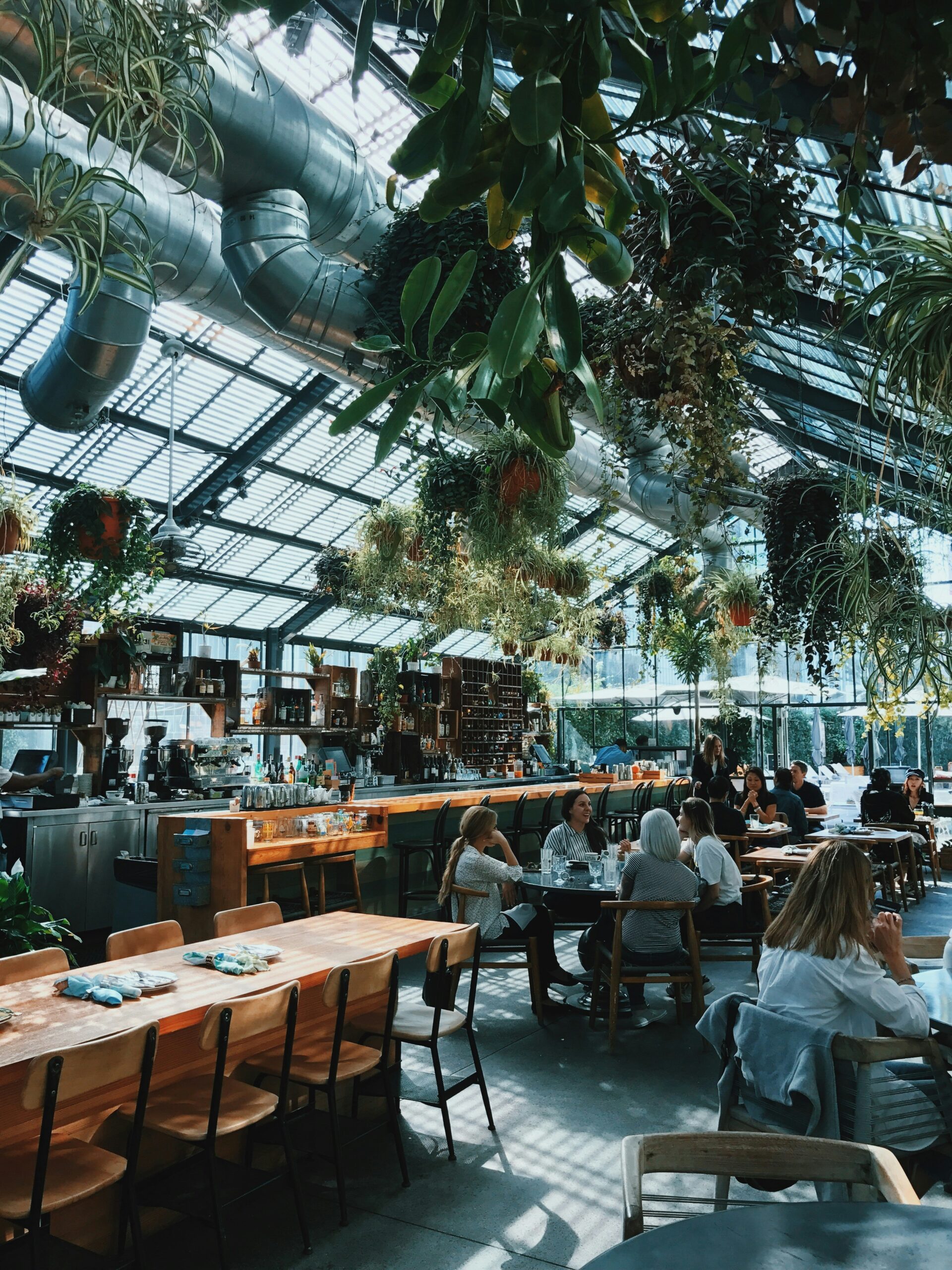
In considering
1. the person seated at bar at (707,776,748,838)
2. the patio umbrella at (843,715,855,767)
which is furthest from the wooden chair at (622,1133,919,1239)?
the patio umbrella at (843,715,855,767)

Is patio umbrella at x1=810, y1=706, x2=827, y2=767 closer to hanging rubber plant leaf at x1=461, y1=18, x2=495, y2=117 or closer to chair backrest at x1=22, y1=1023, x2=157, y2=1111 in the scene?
chair backrest at x1=22, y1=1023, x2=157, y2=1111

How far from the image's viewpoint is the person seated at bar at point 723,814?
30.1 feet

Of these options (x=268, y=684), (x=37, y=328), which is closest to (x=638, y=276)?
(x=37, y=328)

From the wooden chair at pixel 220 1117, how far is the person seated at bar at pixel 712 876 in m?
3.06

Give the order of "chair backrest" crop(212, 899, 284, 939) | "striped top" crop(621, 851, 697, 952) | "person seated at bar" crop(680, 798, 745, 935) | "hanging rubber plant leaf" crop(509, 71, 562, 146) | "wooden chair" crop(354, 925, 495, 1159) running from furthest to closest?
"person seated at bar" crop(680, 798, 745, 935) < "striped top" crop(621, 851, 697, 952) < "chair backrest" crop(212, 899, 284, 939) < "wooden chair" crop(354, 925, 495, 1159) < "hanging rubber plant leaf" crop(509, 71, 562, 146)

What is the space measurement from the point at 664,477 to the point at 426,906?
184 inches

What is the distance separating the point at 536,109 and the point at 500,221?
8.3 inches

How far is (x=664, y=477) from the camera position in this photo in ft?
30.6

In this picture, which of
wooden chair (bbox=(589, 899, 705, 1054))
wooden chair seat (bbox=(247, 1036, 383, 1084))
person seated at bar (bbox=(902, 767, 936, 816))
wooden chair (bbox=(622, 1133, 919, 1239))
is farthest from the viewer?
person seated at bar (bbox=(902, 767, 936, 816))

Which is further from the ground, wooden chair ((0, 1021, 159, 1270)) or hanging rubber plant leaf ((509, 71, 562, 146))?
hanging rubber plant leaf ((509, 71, 562, 146))

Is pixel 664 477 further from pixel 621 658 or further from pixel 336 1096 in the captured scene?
pixel 621 658

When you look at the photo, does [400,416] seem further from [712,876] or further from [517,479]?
[712,876]

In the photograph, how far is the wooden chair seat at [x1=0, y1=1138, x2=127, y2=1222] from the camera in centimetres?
273

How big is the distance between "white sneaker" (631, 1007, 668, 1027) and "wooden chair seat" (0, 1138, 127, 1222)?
3.52 m
